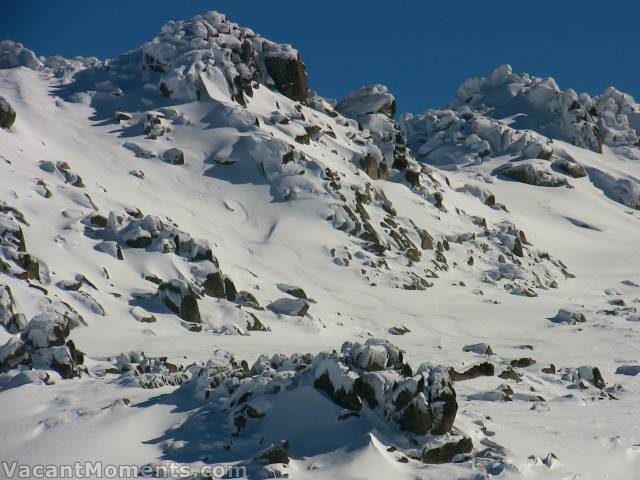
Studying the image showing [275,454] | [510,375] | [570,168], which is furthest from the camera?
[570,168]

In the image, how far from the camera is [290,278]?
1495 inches

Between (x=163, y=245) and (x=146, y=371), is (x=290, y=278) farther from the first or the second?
(x=146, y=371)

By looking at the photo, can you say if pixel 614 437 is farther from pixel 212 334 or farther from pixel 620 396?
pixel 212 334

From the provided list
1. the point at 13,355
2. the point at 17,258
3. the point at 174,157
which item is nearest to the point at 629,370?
the point at 13,355

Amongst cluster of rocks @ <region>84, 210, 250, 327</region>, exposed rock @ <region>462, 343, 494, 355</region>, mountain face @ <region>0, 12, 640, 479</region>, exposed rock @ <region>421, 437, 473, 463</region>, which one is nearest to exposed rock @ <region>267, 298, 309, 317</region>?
mountain face @ <region>0, 12, 640, 479</region>

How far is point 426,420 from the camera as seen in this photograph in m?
13.0

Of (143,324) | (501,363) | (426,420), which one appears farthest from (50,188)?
(426,420)

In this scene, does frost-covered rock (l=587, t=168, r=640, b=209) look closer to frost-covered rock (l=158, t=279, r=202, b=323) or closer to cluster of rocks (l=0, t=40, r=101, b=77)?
cluster of rocks (l=0, t=40, r=101, b=77)

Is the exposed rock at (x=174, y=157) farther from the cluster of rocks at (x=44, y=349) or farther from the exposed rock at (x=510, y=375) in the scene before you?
the exposed rock at (x=510, y=375)

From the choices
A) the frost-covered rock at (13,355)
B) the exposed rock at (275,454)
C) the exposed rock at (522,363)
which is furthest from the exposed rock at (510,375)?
the frost-covered rock at (13,355)

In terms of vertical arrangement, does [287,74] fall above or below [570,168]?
above

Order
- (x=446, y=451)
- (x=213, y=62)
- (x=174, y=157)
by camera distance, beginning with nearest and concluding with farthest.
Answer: (x=446, y=451) → (x=174, y=157) → (x=213, y=62)

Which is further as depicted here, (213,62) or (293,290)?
(213,62)

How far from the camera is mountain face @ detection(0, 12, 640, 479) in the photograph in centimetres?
1314
